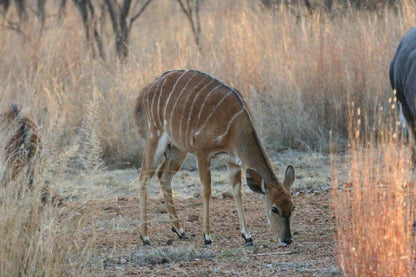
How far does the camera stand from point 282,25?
10242mm

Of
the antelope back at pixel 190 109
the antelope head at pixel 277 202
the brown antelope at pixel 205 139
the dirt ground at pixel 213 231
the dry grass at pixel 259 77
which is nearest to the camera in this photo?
the dirt ground at pixel 213 231

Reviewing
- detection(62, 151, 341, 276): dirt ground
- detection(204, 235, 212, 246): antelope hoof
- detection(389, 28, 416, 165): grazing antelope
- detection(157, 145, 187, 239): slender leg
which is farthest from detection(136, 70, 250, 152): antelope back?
detection(389, 28, 416, 165): grazing antelope

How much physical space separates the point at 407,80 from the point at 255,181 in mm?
1702

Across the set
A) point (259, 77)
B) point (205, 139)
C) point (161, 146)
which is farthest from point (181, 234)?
point (259, 77)

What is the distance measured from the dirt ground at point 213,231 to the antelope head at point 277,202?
5.3 inches

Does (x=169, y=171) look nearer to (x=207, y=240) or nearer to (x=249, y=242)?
(x=207, y=240)

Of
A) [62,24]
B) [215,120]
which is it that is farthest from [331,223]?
[62,24]

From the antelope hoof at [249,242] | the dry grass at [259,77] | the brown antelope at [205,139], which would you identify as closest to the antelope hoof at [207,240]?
the brown antelope at [205,139]

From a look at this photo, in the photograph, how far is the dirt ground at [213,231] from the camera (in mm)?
4812

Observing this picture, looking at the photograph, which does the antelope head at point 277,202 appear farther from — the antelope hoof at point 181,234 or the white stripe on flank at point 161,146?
the white stripe on flank at point 161,146

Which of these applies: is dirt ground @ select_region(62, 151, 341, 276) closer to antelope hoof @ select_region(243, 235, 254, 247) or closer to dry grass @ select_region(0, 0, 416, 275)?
antelope hoof @ select_region(243, 235, 254, 247)

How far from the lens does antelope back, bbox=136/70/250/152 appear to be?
229 inches

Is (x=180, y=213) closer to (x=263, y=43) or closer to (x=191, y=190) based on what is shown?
(x=191, y=190)

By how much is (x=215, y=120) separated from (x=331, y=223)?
1321mm
